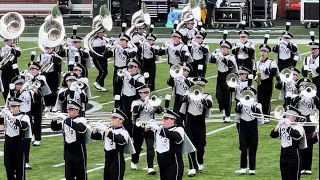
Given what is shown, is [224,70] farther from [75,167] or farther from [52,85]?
[75,167]

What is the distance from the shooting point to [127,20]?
130 feet

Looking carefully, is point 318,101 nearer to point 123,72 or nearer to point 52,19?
point 123,72

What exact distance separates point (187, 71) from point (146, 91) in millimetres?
1903

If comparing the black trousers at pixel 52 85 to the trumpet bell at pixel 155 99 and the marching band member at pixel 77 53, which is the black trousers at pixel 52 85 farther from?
the trumpet bell at pixel 155 99

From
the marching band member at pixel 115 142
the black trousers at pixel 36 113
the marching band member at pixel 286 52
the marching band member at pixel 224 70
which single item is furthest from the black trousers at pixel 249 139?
the marching band member at pixel 286 52

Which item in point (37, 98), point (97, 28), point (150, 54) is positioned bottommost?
point (37, 98)

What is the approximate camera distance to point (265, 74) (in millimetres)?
23531

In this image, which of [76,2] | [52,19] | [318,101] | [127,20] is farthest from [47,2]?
[318,101]

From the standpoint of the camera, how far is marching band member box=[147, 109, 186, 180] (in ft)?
56.5

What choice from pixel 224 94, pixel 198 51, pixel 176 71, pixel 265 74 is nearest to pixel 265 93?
pixel 265 74

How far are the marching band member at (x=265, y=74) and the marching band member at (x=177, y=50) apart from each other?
1.70m

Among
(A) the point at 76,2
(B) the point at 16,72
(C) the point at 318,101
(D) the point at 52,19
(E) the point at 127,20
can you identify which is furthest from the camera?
(A) the point at 76,2

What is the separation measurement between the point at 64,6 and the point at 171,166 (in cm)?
2520

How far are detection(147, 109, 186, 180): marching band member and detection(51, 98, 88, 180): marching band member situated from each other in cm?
104
